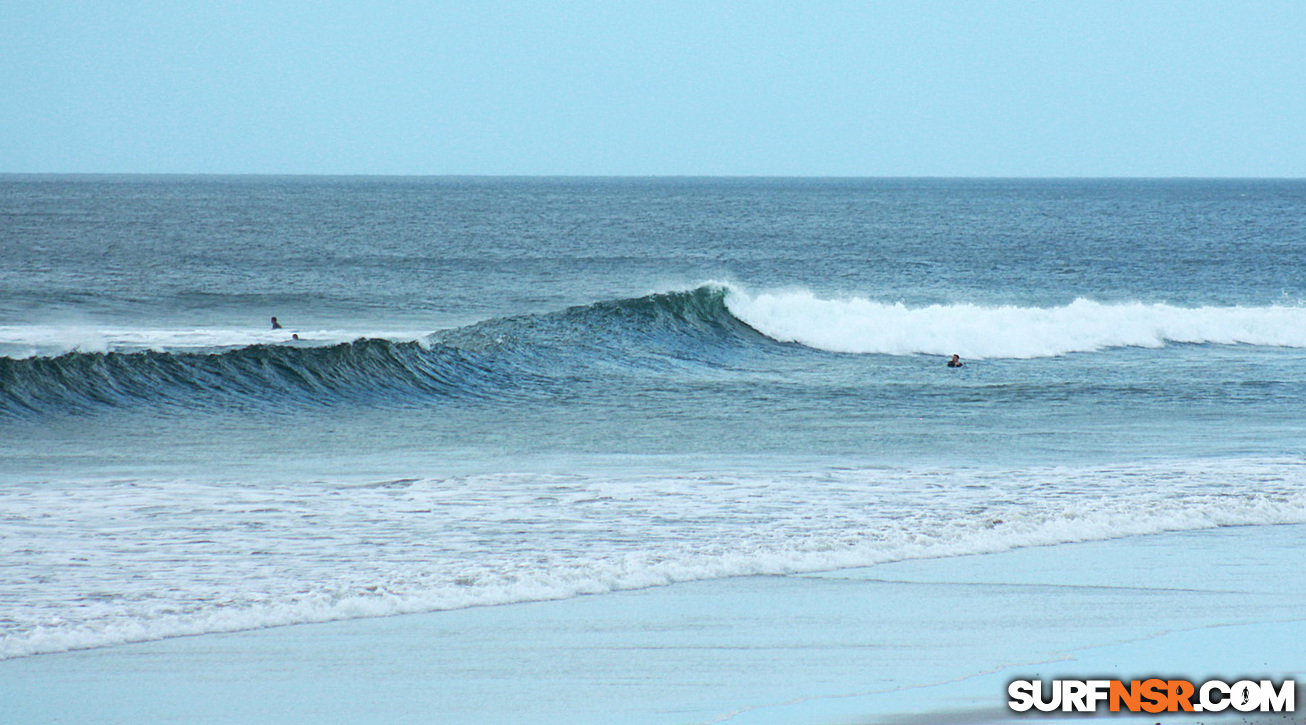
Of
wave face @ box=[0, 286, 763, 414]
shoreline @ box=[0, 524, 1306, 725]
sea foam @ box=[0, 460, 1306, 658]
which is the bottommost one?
shoreline @ box=[0, 524, 1306, 725]

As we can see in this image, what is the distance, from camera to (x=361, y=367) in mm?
20250

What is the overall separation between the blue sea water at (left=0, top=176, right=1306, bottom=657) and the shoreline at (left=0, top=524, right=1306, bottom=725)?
464 mm

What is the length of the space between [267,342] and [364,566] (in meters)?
17.9

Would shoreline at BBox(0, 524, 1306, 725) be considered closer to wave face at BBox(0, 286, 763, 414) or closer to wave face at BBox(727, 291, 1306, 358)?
wave face at BBox(0, 286, 763, 414)

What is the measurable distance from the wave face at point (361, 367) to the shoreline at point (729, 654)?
38.3 ft

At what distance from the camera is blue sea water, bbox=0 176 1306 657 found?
863cm

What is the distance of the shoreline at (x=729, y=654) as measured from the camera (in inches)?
239

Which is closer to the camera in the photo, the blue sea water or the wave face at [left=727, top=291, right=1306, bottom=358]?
the blue sea water

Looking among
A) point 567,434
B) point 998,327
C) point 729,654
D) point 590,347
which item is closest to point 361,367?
point 590,347

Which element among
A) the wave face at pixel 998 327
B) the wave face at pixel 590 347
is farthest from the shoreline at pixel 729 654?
the wave face at pixel 998 327

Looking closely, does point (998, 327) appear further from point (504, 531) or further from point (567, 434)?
point (504, 531)

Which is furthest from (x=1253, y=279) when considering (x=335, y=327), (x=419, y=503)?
(x=419, y=503)

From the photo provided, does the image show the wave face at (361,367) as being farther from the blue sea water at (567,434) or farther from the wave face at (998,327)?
the wave face at (998,327)

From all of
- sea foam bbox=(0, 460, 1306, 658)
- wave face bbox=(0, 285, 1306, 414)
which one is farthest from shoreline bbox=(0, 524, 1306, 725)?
wave face bbox=(0, 285, 1306, 414)
